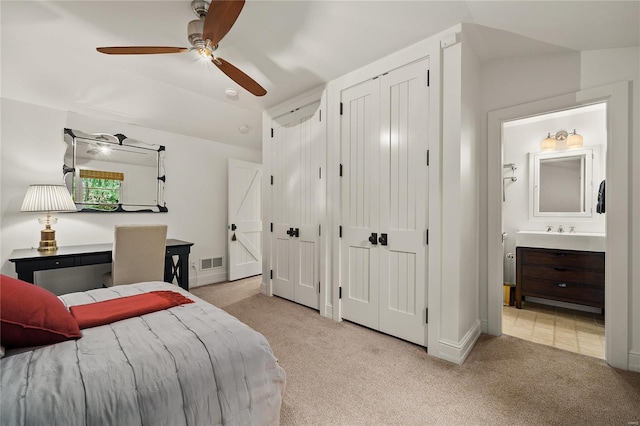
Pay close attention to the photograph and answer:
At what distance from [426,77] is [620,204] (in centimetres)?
174

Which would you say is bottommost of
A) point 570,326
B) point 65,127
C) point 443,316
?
point 570,326

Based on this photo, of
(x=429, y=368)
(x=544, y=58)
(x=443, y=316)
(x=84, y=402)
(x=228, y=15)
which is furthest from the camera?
(x=544, y=58)

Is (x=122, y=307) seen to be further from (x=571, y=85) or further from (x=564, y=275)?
(x=564, y=275)

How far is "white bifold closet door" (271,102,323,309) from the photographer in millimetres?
3174

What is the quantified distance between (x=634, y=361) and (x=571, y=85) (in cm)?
217

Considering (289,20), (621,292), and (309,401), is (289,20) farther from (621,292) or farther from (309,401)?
(621,292)

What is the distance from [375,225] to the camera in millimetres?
2615

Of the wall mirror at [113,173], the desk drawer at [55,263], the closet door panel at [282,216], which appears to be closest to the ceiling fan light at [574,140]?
the closet door panel at [282,216]

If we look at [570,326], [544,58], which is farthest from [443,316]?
[544,58]

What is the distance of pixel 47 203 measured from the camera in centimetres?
266

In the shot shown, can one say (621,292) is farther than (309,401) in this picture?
Yes

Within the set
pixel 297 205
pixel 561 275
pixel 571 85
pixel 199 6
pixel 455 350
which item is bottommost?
pixel 455 350

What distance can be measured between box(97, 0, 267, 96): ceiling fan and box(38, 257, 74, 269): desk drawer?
1.99 metres

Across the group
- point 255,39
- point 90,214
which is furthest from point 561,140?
point 90,214
